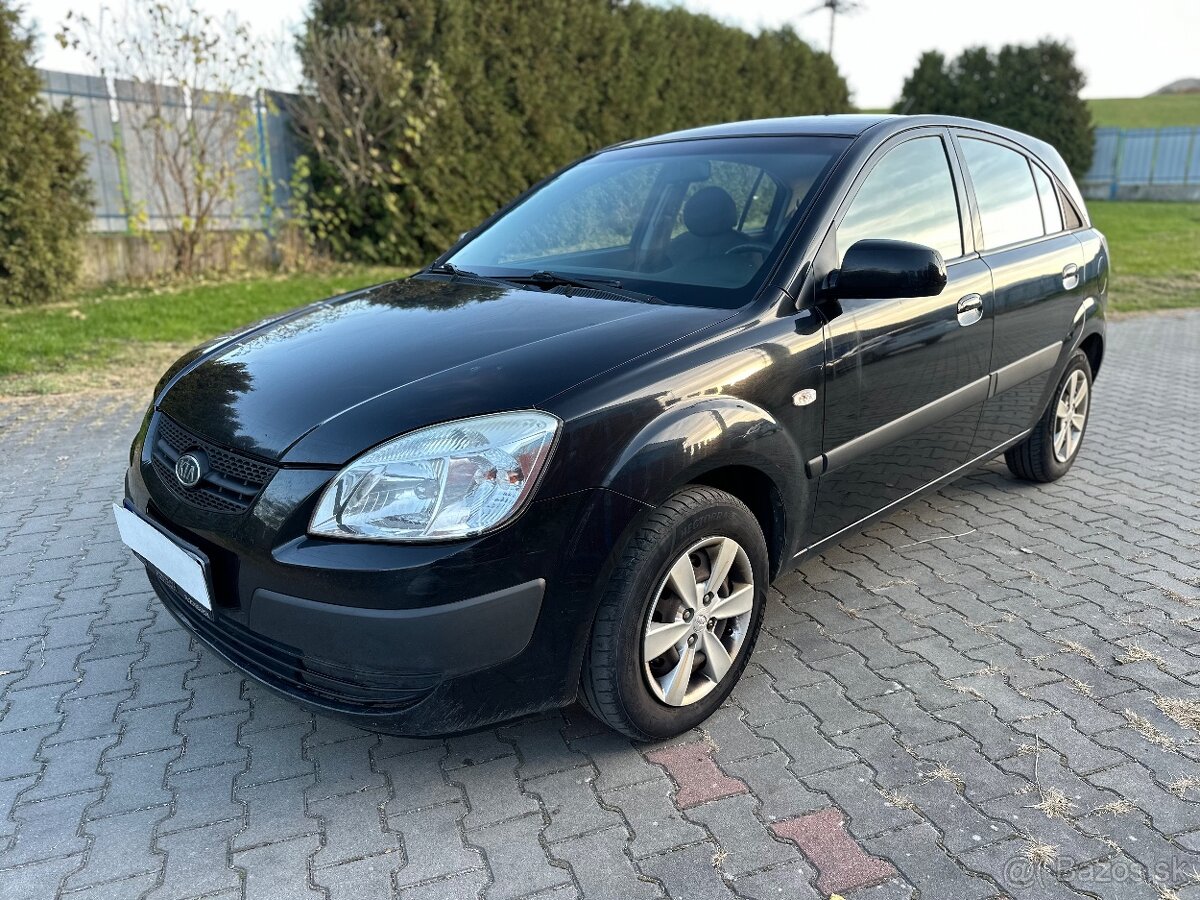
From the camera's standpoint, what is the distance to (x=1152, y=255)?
1475cm

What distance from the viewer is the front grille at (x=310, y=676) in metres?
2.09

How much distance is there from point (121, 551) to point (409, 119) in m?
8.19

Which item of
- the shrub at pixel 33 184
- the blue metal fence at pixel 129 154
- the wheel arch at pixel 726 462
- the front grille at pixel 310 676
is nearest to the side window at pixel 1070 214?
the wheel arch at pixel 726 462

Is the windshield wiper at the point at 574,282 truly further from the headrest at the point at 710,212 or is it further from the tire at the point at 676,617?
the tire at the point at 676,617

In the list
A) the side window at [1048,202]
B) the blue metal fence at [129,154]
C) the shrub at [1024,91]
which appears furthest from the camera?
the shrub at [1024,91]

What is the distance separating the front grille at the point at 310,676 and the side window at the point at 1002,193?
2890 mm

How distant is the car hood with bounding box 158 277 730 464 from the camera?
2.16 m

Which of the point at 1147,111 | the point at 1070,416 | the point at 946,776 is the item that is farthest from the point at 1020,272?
the point at 1147,111

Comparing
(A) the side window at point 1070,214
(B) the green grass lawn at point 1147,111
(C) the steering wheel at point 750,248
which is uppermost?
(B) the green grass lawn at point 1147,111

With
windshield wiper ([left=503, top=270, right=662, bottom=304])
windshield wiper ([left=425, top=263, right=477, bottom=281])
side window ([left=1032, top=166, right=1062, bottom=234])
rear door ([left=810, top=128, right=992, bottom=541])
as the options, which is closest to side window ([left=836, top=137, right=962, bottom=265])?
rear door ([left=810, top=128, right=992, bottom=541])

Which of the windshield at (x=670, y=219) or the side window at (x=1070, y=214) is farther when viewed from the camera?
the side window at (x=1070, y=214)

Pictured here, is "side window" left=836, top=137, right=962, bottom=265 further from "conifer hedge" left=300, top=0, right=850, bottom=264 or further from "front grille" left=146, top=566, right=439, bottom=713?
"conifer hedge" left=300, top=0, right=850, bottom=264

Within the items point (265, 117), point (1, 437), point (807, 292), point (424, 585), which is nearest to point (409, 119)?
point (265, 117)

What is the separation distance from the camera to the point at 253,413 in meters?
2.32
